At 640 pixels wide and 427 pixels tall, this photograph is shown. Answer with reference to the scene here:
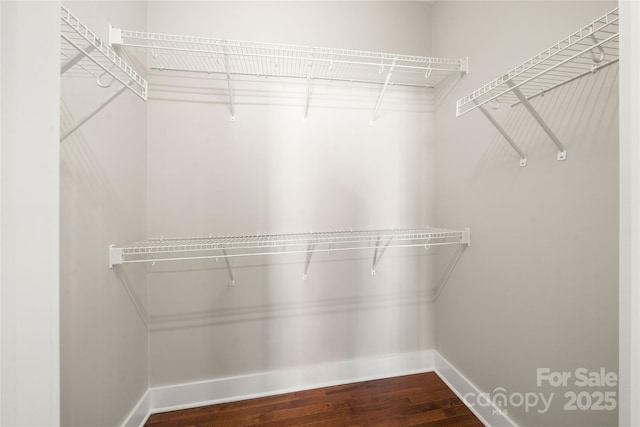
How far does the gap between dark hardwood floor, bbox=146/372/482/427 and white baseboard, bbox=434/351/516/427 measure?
35 mm

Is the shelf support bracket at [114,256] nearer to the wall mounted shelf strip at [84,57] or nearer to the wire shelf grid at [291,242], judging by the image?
the wire shelf grid at [291,242]

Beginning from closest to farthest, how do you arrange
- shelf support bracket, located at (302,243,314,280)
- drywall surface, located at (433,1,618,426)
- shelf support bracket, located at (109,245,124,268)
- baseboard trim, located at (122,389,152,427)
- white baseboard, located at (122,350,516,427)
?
drywall surface, located at (433,1,618,426)
shelf support bracket, located at (109,245,124,268)
baseboard trim, located at (122,389,152,427)
white baseboard, located at (122,350,516,427)
shelf support bracket, located at (302,243,314,280)

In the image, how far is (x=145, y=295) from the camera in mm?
1352

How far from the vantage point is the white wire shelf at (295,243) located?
1.31 metres

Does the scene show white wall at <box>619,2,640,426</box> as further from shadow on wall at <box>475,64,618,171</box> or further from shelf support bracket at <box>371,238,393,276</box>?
shelf support bracket at <box>371,238,393,276</box>

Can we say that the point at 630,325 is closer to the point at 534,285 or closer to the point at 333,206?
the point at 534,285

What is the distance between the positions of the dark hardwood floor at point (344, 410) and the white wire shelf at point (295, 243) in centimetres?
74

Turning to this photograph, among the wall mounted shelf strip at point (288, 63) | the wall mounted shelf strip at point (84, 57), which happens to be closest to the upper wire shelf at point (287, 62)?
the wall mounted shelf strip at point (288, 63)

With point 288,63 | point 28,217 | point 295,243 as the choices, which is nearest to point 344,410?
point 295,243

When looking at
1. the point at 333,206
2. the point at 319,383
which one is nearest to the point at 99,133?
the point at 333,206

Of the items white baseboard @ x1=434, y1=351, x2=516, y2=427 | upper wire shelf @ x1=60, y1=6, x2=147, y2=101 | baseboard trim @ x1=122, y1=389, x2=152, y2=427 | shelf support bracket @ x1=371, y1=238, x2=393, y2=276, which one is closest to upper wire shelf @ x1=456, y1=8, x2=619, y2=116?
shelf support bracket @ x1=371, y1=238, x2=393, y2=276

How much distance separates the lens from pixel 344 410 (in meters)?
1.36

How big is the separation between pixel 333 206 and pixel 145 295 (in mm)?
1179

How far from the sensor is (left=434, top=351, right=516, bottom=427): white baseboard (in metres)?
1.20
